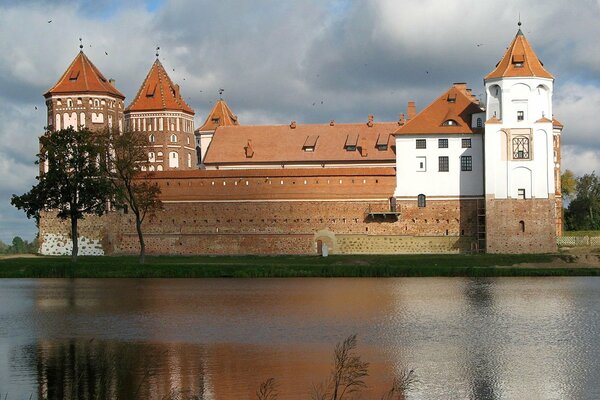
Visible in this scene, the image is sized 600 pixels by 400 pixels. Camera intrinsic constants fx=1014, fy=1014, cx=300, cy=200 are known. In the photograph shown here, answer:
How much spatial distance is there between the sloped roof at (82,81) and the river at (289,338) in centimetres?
2177

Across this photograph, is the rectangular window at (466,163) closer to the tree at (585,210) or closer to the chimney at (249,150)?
the chimney at (249,150)

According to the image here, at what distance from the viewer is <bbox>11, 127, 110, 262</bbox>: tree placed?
4125cm

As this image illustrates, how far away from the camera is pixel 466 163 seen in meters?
47.2

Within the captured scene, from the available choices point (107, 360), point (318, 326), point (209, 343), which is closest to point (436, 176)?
point (318, 326)

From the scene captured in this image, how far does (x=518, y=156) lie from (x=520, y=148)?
419 mm

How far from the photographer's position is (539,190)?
4562 cm

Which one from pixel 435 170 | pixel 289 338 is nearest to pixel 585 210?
pixel 435 170

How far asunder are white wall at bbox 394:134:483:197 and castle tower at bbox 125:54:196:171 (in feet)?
58.8

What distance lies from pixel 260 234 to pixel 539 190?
1283cm

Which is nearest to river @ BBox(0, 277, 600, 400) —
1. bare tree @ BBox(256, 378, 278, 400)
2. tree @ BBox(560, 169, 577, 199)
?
bare tree @ BBox(256, 378, 278, 400)

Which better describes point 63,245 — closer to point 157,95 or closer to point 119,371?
point 157,95

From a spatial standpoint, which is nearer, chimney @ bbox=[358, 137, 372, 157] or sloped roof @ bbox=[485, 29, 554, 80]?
sloped roof @ bbox=[485, 29, 554, 80]

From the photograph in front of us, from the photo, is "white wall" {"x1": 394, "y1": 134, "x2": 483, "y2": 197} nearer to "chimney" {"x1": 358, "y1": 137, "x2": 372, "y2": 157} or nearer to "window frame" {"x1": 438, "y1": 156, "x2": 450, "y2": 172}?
"window frame" {"x1": 438, "y1": 156, "x2": 450, "y2": 172}

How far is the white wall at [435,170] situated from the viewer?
47.0 metres
